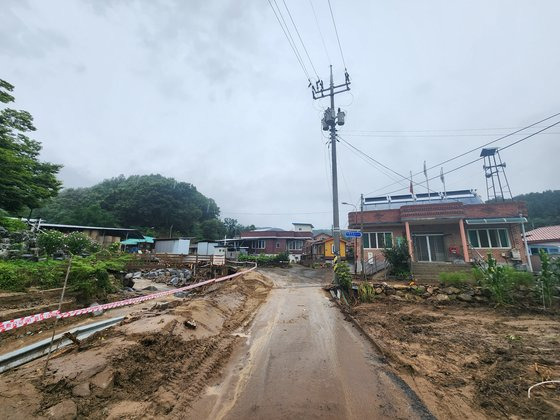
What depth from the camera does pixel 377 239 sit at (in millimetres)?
21312

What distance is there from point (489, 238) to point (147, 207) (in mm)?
51936

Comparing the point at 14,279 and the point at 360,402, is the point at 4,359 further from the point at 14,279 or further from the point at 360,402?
the point at 360,402

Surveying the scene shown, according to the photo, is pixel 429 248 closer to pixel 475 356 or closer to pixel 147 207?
pixel 475 356

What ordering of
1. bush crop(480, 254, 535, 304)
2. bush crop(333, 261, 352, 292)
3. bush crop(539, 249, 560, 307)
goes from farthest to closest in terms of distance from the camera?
bush crop(333, 261, 352, 292) < bush crop(480, 254, 535, 304) < bush crop(539, 249, 560, 307)

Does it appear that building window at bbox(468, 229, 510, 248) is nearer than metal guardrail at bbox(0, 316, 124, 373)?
No

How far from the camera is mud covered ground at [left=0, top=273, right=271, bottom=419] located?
3.12 m

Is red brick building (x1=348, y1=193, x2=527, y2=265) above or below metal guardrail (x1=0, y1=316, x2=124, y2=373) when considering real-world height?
above

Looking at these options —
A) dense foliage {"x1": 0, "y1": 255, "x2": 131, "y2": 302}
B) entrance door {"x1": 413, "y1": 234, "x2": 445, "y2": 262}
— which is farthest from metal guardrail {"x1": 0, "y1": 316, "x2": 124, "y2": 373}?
entrance door {"x1": 413, "y1": 234, "x2": 445, "y2": 262}

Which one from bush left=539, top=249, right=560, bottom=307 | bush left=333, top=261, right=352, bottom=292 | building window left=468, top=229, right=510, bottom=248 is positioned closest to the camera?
bush left=539, top=249, right=560, bottom=307

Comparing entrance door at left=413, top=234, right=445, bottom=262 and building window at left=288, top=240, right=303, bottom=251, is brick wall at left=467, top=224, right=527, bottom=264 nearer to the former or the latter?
entrance door at left=413, top=234, right=445, bottom=262

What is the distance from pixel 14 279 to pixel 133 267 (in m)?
13.6

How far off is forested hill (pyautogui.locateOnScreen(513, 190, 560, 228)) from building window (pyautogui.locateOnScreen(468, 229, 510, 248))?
37.6 m

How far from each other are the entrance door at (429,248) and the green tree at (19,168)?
25144 mm

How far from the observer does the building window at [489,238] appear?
59.6 ft
